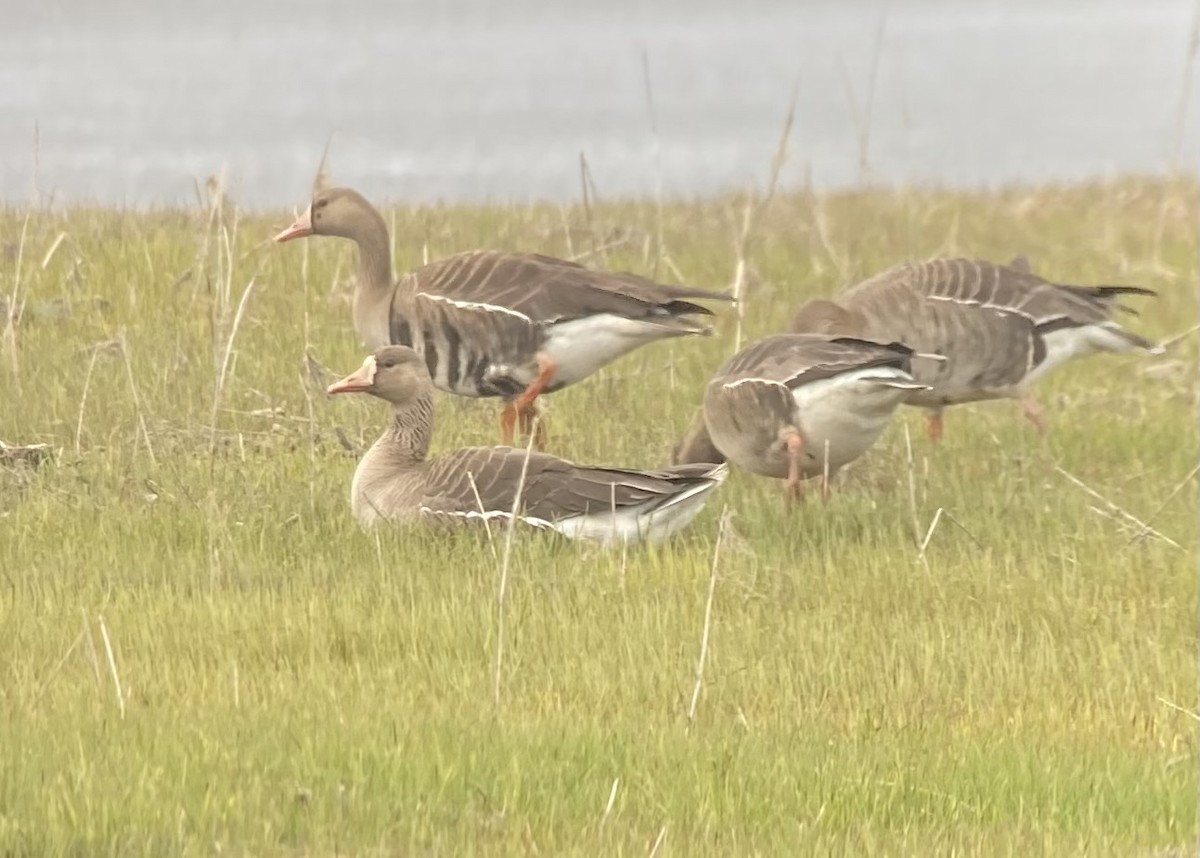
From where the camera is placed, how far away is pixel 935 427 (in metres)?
11.2

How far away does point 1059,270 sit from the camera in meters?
18.4

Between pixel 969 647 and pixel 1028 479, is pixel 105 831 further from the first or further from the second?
pixel 1028 479

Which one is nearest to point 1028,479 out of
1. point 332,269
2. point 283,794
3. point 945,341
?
point 945,341

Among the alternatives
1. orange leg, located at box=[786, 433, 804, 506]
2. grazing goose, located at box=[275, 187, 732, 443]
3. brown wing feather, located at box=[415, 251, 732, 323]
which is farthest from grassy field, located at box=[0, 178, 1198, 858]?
brown wing feather, located at box=[415, 251, 732, 323]

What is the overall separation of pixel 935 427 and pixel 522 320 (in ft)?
8.55

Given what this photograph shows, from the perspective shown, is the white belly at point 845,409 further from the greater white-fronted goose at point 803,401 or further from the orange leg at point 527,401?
the orange leg at point 527,401

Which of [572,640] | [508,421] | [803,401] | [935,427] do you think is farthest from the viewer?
[935,427]

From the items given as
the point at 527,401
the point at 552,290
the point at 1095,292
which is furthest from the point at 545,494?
the point at 1095,292

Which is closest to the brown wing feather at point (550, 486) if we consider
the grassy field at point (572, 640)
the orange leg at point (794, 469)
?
the grassy field at point (572, 640)

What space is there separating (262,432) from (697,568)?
3.33 m

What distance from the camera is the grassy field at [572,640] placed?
5.01 metres

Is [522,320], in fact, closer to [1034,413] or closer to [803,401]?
[803,401]

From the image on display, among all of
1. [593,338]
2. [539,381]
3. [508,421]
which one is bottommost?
[508,421]

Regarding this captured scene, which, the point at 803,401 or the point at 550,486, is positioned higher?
the point at 803,401
